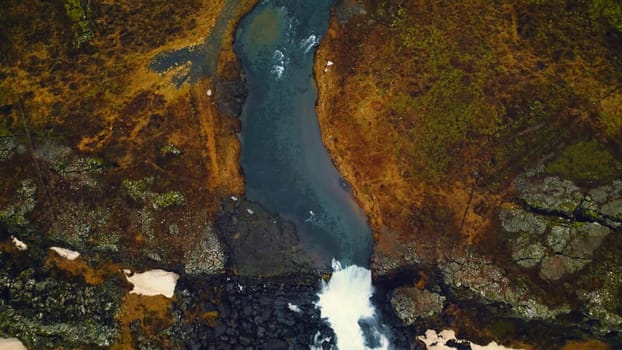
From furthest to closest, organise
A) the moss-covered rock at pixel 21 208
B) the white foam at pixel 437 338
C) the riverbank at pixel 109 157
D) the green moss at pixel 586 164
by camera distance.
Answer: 1. the white foam at pixel 437 338
2. the riverbank at pixel 109 157
3. the moss-covered rock at pixel 21 208
4. the green moss at pixel 586 164

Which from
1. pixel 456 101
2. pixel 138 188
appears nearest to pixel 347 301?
pixel 456 101

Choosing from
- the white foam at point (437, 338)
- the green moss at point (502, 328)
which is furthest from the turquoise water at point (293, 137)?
the green moss at point (502, 328)

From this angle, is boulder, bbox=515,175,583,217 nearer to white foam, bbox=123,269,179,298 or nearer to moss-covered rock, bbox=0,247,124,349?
white foam, bbox=123,269,179,298

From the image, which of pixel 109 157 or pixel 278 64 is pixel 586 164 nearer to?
pixel 278 64

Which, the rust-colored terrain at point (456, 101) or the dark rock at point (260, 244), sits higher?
the rust-colored terrain at point (456, 101)

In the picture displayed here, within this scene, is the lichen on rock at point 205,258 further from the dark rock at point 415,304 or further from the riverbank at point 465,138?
the dark rock at point 415,304

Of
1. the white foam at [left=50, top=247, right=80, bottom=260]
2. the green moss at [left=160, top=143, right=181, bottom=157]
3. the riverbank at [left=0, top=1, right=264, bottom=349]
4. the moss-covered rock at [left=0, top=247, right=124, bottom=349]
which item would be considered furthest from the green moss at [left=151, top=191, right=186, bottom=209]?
the white foam at [left=50, top=247, right=80, bottom=260]
